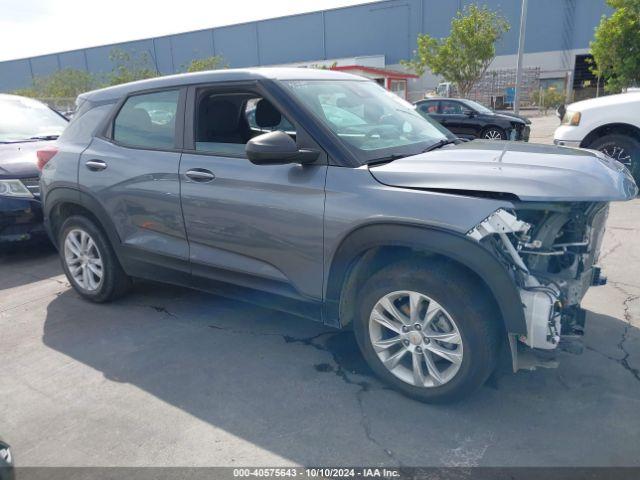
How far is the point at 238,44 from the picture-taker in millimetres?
59125

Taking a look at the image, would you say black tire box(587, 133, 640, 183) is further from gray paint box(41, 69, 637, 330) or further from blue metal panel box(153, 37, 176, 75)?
blue metal panel box(153, 37, 176, 75)

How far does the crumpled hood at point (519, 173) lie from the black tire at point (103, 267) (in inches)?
98.3

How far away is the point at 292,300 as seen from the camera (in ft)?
10.5

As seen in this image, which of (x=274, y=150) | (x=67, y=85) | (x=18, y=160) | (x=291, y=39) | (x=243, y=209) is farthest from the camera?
(x=291, y=39)

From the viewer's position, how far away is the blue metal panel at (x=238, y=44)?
58219 millimetres

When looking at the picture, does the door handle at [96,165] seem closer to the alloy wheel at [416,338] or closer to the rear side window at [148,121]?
the rear side window at [148,121]

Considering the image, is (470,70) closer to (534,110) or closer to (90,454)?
(534,110)

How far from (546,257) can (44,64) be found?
80978 mm

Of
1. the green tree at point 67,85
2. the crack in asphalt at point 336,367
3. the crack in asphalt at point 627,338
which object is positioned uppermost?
the green tree at point 67,85

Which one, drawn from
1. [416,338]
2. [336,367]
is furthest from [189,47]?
[416,338]

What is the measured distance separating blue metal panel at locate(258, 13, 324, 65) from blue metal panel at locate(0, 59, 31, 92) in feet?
117

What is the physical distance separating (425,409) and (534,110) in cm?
3829

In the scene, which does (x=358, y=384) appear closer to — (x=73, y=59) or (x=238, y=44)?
(x=238, y=44)

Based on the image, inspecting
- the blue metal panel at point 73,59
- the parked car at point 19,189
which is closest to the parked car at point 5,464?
the parked car at point 19,189
